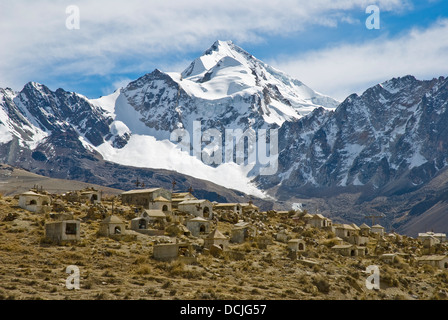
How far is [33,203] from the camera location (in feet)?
238

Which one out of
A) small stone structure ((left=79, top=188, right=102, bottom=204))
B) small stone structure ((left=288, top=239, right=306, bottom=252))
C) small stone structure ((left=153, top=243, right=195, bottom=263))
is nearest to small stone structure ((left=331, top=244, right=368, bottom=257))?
small stone structure ((left=288, top=239, right=306, bottom=252))

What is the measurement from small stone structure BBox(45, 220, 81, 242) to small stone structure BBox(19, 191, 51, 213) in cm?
1343

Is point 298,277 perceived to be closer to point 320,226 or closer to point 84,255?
point 84,255

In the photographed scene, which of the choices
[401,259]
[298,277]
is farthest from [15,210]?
[401,259]

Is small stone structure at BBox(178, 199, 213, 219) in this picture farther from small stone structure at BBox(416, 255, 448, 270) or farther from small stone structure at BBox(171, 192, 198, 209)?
small stone structure at BBox(416, 255, 448, 270)

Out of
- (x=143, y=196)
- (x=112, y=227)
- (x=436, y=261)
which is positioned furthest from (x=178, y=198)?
(x=436, y=261)

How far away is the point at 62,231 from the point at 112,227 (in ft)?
21.3

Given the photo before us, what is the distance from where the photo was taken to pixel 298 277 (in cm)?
5378

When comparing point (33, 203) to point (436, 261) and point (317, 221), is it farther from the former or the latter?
point (436, 261)

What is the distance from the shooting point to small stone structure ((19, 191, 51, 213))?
233ft

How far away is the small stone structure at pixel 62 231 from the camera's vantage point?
56.8 m

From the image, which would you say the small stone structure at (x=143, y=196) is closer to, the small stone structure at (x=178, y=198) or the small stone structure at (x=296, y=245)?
the small stone structure at (x=178, y=198)

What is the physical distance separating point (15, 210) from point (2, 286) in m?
30.4
